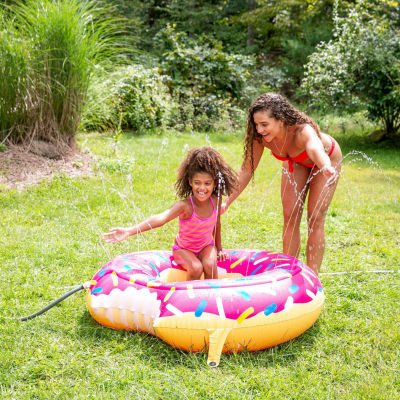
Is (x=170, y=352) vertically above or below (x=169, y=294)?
below

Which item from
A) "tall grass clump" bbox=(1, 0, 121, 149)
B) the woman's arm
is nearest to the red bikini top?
the woman's arm

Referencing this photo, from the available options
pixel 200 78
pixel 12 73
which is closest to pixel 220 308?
pixel 12 73

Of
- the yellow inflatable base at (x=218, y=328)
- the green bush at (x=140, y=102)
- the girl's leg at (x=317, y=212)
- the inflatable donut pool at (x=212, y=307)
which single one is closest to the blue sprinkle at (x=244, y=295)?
the inflatable donut pool at (x=212, y=307)

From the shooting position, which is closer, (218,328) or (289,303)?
(218,328)

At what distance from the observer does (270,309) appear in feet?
8.35

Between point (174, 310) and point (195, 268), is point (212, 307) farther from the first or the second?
point (195, 268)

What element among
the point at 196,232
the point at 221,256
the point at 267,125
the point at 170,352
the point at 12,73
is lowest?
the point at 170,352

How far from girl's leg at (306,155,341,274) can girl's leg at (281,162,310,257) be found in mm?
75

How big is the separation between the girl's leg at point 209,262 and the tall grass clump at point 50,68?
376cm

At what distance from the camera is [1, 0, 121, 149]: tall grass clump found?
232 inches

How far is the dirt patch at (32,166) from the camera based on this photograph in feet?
18.5

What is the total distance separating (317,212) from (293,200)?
0.77 ft

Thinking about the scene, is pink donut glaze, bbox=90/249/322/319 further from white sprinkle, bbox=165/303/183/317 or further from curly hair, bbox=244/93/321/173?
A: curly hair, bbox=244/93/321/173

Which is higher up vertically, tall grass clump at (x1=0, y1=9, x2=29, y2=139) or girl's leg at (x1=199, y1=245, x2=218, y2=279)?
tall grass clump at (x1=0, y1=9, x2=29, y2=139)
